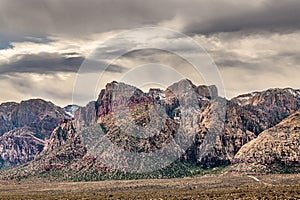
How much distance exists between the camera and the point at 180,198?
165 meters

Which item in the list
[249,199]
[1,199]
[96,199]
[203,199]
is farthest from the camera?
[1,199]

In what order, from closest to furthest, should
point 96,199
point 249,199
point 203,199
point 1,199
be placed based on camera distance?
point 249,199 → point 203,199 → point 96,199 → point 1,199

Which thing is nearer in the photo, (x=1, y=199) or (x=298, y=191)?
(x=298, y=191)

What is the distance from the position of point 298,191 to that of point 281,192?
5.57 meters

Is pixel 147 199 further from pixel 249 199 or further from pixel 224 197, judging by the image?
pixel 249 199

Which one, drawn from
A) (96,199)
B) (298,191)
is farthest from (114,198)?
(298,191)

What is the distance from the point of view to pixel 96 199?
176 metres

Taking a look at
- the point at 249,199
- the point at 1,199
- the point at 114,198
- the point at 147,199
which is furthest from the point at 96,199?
the point at 249,199

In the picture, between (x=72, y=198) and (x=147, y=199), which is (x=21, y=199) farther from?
(x=147, y=199)

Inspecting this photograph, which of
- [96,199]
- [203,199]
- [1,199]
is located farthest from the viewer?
[1,199]

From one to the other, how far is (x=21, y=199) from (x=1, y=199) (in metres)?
9.11

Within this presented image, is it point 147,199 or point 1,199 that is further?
point 1,199

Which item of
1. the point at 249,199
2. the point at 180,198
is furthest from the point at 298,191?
the point at 180,198

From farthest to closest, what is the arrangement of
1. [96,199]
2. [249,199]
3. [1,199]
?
[1,199] → [96,199] → [249,199]
